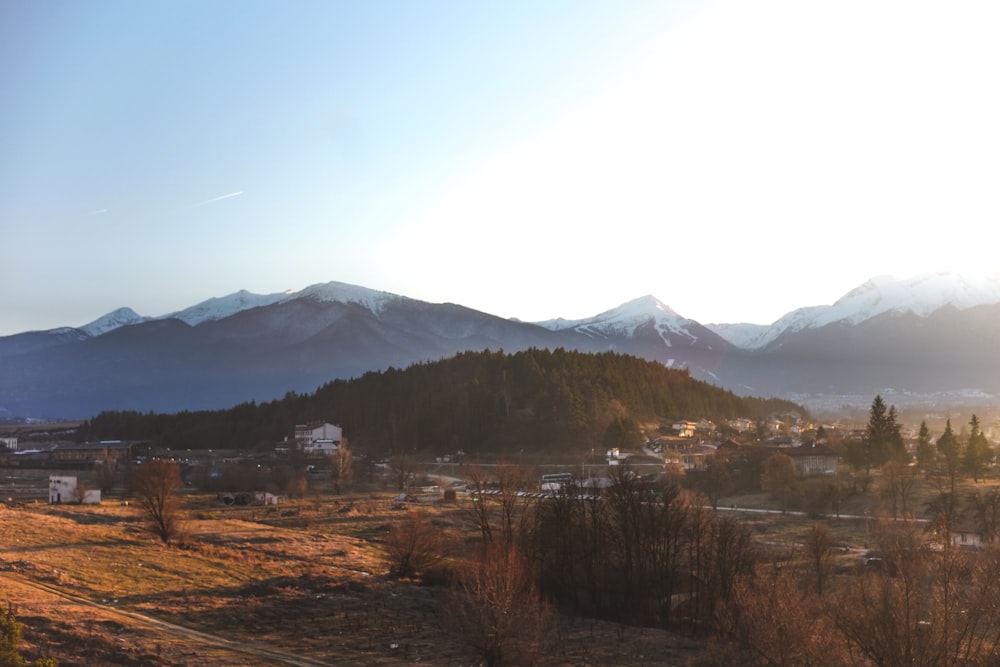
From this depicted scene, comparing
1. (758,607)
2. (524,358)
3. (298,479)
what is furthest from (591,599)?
(524,358)

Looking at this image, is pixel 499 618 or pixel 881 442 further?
pixel 881 442

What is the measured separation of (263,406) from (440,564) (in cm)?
11278

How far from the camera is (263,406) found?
14875cm

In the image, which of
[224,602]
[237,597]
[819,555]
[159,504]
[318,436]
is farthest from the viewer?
[318,436]

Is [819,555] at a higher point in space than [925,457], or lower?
lower

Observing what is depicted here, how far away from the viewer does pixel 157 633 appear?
26.2 meters

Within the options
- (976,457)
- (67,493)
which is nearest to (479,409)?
(67,493)

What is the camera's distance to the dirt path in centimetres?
2434

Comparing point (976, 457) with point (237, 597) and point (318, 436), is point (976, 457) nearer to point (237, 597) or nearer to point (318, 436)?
point (237, 597)

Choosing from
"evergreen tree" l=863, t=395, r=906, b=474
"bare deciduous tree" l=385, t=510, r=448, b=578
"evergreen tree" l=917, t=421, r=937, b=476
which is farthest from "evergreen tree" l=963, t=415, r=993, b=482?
"bare deciduous tree" l=385, t=510, r=448, b=578

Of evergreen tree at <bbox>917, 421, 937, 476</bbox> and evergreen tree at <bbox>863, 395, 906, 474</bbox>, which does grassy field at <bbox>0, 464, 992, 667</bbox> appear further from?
evergreen tree at <bbox>917, 421, 937, 476</bbox>

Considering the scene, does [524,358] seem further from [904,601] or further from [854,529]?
[904,601]

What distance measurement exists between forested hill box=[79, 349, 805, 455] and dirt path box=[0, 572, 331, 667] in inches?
2986

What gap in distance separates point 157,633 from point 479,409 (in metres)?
90.1
